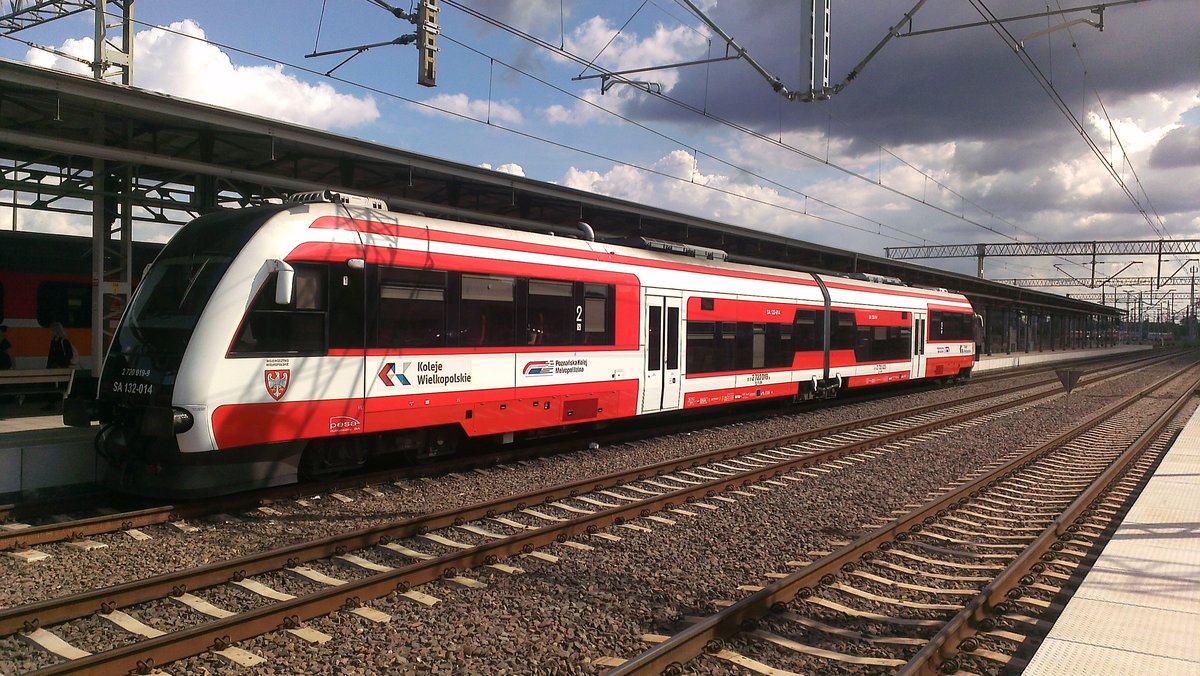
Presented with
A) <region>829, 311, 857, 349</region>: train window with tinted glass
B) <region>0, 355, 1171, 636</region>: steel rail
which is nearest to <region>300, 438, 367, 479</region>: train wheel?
<region>0, 355, 1171, 636</region>: steel rail

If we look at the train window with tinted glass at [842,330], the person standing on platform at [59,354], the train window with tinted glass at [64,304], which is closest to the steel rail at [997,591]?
the train window with tinted glass at [842,330]

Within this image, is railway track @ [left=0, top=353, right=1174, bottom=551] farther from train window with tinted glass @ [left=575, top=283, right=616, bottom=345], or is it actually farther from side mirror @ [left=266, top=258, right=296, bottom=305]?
train window with tinted glass @ [left=575, top=283, right=616, bottom=345]

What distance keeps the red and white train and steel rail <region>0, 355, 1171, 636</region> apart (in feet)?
5.47

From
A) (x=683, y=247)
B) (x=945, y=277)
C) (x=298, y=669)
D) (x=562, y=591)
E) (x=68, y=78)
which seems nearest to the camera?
(x=298, y=669)

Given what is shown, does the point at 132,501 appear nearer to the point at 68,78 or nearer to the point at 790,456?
the point at 68,78

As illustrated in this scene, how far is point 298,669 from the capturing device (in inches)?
173

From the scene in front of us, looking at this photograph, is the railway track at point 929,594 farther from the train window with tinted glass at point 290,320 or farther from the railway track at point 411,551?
the train window with tinted glass at point 290,320

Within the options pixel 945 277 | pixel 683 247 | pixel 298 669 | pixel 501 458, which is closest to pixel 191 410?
pixel 298 669

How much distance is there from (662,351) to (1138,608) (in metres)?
8.10

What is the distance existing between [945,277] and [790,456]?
26.7 m

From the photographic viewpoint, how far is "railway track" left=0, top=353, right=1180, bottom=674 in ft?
15.4

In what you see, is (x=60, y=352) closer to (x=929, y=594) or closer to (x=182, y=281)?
(x=182, y=281)

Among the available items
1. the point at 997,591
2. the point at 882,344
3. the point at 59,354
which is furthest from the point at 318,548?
the point at 882,344

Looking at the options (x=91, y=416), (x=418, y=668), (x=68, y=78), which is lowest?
(x=418, y=668)
